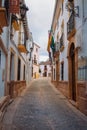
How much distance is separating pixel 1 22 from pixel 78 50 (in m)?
4.78

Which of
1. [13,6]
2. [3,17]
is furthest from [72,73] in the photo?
[3,17]

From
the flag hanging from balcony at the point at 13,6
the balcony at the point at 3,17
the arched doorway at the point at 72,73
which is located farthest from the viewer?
the arched doorway at the point at 72,73

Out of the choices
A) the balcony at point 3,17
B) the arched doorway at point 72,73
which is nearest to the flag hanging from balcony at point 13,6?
the balcony at point 3,17

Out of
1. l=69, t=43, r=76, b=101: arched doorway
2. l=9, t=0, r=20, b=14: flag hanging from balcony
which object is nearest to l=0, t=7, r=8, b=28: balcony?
l=9, t=0, r=20, b=14: flag hanging from balcony

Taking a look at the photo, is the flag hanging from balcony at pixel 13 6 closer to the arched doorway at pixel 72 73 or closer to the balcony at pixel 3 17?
the balcony at pixel 3 17

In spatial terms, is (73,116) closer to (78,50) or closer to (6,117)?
(6,117)

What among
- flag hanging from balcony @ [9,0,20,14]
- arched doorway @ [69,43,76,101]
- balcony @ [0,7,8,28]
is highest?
flag hanging from balcony @ [9,0,20,14]

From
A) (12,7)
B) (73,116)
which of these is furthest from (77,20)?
(73,116)

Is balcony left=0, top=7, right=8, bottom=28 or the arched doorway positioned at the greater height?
balcony left=0, top=7, right=8, bottom=28

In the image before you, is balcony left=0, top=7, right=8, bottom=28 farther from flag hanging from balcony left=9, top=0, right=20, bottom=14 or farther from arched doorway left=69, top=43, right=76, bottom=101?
arched doorway left=69, top=43, right=76, bottom=101

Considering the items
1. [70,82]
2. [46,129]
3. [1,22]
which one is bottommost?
[46,129]

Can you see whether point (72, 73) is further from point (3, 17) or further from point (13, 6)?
point (3, 17)

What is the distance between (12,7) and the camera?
9.96m

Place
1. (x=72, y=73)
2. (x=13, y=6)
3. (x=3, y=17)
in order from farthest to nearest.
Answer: (x=72, y=73) → (x=13, y=6) → (x=3, y=17)
